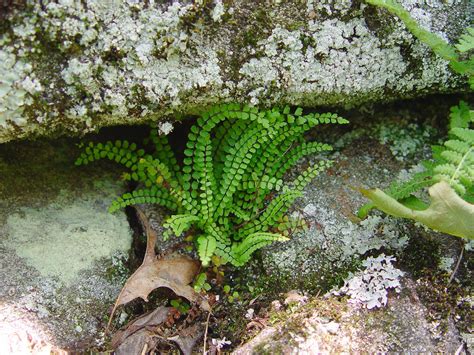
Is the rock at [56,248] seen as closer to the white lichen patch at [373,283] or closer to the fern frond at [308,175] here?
the fern frond at [308,175]

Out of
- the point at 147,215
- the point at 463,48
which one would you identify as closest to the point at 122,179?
the point at 147,215

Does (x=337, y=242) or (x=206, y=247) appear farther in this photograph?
(x=337, y=242)

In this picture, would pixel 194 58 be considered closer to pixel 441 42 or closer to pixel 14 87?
pixel 14 87

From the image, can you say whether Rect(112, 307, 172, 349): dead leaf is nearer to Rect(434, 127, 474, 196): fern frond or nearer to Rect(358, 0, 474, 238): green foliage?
Rect(358, 0, 474, 238): green foliage

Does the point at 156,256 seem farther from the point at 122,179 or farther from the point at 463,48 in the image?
the point at 463,48

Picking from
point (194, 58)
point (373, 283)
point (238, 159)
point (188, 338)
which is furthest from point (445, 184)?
point (188, 338)
